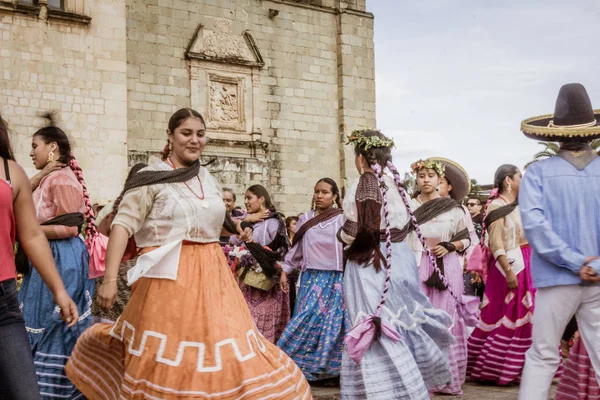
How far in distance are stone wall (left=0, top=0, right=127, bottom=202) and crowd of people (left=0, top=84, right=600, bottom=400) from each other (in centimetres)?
889

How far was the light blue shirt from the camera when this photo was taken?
4391mm

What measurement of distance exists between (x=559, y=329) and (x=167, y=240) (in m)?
2.17

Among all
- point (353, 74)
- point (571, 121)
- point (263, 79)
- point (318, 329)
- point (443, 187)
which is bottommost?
point (318, 329)

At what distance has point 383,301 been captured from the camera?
542 centimetres

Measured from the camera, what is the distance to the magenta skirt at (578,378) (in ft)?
16.5

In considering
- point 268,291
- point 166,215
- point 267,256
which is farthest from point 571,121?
point 268,291

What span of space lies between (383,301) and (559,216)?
140cm

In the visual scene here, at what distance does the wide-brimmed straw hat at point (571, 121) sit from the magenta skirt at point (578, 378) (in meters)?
1.31

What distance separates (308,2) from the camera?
68.1 ft

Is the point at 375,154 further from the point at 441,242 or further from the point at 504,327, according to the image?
the point at 504,327

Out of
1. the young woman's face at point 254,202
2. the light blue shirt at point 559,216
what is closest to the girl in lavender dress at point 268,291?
the young woman's face at point 254,202

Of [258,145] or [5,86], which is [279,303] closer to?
[5,86]

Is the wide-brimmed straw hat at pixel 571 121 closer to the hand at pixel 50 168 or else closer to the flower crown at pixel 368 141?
the flower crown at pixel 368 141

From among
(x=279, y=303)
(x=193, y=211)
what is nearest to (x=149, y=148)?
(x=279, y=303)
